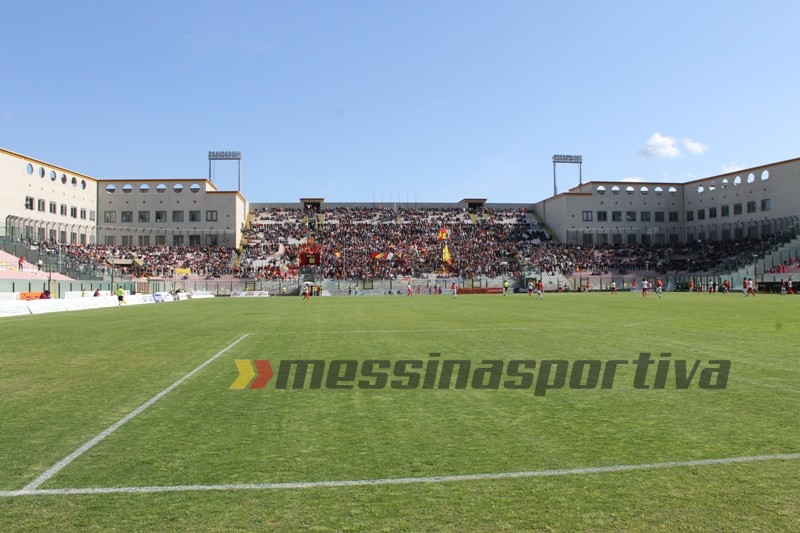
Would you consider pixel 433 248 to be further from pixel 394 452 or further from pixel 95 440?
pixel 394 452

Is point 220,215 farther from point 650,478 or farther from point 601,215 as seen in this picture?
point 650,478

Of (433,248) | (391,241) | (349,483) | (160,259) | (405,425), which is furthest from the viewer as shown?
(391,241)

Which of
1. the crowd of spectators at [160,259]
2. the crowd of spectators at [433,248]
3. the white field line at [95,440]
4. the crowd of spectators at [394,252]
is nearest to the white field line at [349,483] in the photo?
the white field line at [95,440]

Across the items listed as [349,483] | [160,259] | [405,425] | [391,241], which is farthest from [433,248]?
[349,483]

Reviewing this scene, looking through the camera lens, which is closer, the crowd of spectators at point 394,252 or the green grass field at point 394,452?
the green grass field at point 394,452

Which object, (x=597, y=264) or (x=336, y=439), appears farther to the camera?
(x=597, y=264)

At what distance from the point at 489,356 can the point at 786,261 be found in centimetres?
7387

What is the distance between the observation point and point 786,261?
73.2 m

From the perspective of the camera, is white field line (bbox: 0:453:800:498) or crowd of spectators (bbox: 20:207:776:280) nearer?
white field line (bbox: 0:453:800:498)

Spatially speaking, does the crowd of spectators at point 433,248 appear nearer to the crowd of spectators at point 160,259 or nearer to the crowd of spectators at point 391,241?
the crowd of spectators at point 391,241

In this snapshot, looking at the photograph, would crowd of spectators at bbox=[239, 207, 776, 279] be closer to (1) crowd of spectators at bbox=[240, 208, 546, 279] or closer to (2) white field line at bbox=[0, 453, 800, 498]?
(1) crowd of spectators at bbox=[240, 208, 546, 279]

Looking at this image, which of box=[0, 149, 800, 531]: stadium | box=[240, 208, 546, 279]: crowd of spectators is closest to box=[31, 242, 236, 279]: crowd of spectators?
box=[240, 208, 546, 279]: crowd of spectators

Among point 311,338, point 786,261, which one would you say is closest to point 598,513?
point 311,338

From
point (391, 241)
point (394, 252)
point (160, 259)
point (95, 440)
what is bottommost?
point (95, 440)
